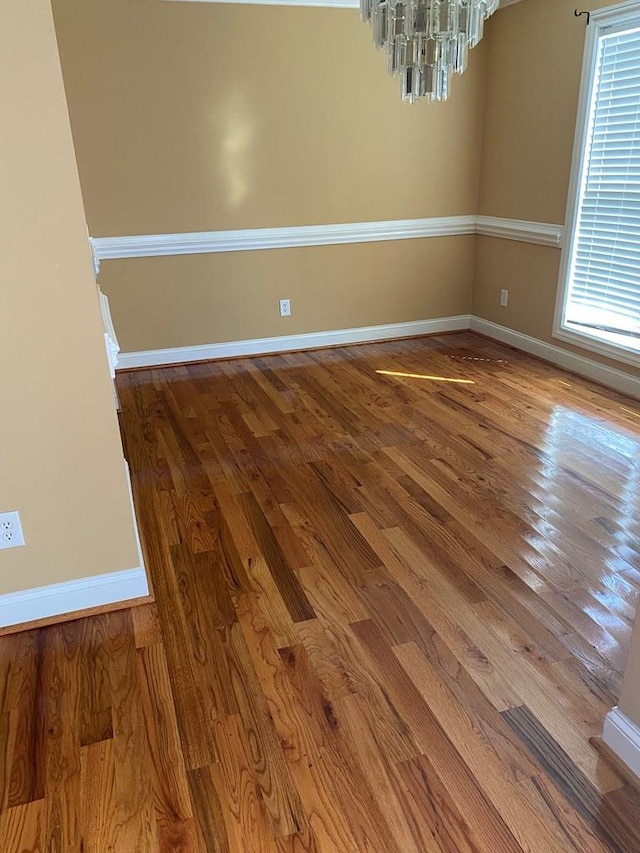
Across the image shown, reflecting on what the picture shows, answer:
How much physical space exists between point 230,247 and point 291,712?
336cm

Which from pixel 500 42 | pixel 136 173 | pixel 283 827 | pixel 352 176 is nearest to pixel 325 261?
pixel 352 176

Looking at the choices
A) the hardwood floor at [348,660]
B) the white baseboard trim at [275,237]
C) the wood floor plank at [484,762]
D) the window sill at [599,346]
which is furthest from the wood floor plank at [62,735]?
the window sill at [599,346]

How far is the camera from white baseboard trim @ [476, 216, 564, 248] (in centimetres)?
417

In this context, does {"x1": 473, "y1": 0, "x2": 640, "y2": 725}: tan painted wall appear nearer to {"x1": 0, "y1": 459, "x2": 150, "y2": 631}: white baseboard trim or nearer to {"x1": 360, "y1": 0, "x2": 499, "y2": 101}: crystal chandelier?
{"x1": 360, "y1": 0, "x2": 499, "y2": 101}: crystal chandelier

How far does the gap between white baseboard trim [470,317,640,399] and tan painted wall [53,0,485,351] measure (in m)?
0.54

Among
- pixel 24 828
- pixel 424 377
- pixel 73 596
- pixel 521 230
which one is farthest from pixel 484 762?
pixel 521 230

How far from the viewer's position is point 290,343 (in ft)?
15.6

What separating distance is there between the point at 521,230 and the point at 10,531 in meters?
3.81

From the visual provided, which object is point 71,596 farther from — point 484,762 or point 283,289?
point 283,289

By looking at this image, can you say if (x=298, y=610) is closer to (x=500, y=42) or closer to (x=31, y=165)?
(x=31, y=165)

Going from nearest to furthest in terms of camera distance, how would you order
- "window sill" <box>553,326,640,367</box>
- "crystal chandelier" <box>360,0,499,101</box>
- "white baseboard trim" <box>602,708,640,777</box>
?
"white baseboard trim" <box>602,708,640,777</box> → "crystal chandelier" <box>360,0,499,101</box> → "window sill" <box>553,326,640,367</box>

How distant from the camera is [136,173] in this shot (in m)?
4.04

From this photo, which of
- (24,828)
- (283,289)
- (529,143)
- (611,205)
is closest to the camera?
(24,828)

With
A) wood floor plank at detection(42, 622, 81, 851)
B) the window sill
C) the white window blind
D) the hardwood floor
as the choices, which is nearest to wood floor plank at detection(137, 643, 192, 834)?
the hardwood floor
